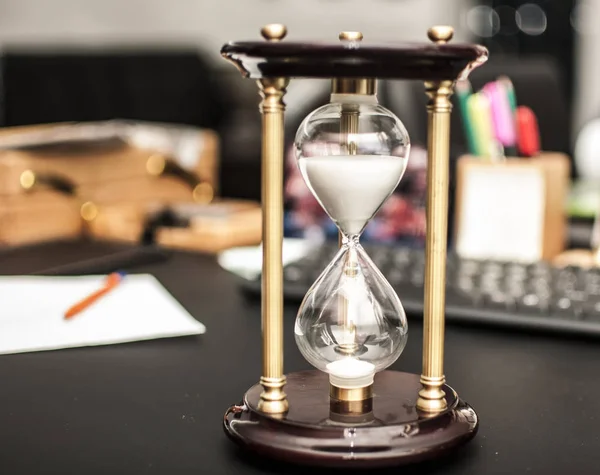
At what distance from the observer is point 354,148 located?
0.53m

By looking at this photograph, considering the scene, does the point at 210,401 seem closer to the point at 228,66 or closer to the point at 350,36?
the point at 350,36

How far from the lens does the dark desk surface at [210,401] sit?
1.70ft

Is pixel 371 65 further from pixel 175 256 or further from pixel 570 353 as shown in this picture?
pixel 175 256

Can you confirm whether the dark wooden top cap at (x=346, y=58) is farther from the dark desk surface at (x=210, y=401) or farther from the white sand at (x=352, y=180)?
the dark desk surface at (x=210, y=401)

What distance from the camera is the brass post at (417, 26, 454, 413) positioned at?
542 millimetres

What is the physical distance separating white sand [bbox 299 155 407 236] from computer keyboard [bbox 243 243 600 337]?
331 millimetres

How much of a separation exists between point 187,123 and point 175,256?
2.61 metres

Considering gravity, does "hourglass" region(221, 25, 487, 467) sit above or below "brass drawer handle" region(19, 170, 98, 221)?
above

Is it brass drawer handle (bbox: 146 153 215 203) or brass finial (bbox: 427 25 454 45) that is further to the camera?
brass drawer handle (bbox: 146 153 215 203)

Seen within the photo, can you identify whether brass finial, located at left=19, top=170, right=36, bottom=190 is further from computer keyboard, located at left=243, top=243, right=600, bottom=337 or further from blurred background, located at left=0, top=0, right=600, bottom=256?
computer keyboard, located at left=243, top=243, right=600, bottom=337

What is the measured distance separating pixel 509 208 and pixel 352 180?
862mm

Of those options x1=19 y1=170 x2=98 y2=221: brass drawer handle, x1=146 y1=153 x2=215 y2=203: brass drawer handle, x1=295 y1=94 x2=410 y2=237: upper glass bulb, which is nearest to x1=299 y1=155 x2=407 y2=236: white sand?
x1=295 y1=94 x2=410 y2=237: upper glass bulb

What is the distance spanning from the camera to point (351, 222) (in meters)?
0.55

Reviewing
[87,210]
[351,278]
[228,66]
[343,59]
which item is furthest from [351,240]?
[228,66]
